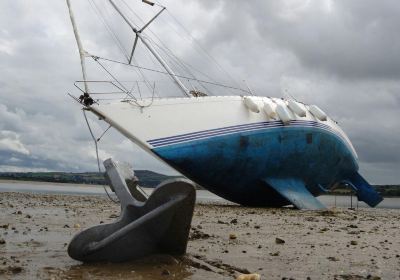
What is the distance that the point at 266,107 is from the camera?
15383 mm

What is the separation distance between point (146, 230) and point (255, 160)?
11.5 metres

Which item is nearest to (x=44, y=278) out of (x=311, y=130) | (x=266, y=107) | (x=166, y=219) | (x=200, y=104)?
(x=166, y=219)

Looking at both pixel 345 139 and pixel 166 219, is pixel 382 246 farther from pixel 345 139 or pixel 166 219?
pixel 345 139

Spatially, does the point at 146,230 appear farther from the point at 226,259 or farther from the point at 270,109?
the point at 270,109

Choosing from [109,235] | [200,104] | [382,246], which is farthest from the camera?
[200,104]

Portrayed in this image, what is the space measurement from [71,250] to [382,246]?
12.5 feet

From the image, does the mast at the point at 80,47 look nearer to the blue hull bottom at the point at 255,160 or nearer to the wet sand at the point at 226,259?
the blue hull bottom at the point at 255,160

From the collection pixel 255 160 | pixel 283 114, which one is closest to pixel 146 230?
pixel 255 160

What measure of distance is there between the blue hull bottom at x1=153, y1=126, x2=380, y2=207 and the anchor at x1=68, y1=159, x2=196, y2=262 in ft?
30.4

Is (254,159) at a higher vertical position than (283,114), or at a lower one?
lower

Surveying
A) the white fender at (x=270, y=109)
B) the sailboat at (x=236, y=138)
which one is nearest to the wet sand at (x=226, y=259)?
the sailboat at (x=236, y=138)

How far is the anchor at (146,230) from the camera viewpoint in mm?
3666

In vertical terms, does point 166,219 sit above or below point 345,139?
below

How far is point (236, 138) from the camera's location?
14.4 metres
